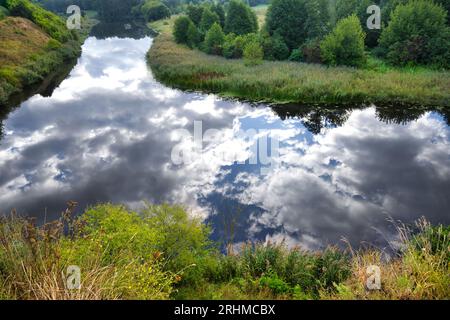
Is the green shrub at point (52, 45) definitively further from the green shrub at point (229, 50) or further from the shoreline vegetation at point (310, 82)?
the green shrub at point (229, 50)

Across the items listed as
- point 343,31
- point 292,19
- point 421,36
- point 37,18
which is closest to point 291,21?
point 292,19

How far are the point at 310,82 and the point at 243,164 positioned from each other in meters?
13.0

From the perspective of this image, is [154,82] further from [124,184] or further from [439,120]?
[439,120]

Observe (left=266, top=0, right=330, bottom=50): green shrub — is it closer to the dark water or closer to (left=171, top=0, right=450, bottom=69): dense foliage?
(left=171, top=0, right=450, bottom=69): dense foliage

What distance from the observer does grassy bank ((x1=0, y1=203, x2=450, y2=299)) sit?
600 cm

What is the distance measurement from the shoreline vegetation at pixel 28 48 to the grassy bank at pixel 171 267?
23031 mm

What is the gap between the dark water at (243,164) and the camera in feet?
40.2

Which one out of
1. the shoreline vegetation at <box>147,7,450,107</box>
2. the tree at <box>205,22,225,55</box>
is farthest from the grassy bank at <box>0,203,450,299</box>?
the tree at <box>205,22,225,55</box>

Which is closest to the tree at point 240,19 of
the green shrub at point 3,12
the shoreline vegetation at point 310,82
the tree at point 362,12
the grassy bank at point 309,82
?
the tree at point 362,12

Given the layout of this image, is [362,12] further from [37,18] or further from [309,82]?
[37,18]

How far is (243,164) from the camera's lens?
1592 centimetres

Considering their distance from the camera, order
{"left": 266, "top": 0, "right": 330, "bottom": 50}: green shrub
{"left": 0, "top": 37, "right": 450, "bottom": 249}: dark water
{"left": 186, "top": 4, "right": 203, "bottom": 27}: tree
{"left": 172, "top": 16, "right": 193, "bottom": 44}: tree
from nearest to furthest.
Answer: {"left": 0, "top": 37, "right": 450, "bottom": 249}: dark water < {"left": 266, "top": 0, "right": 330, "bottom": 50}: green shrub < {"left": 172, "top": 16, "right": 193, "bottom": 44}: tree < {"left": 186, "top": 4, "right": 203, "bottom": 27}: tree

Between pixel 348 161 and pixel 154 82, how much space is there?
68.8 feet
